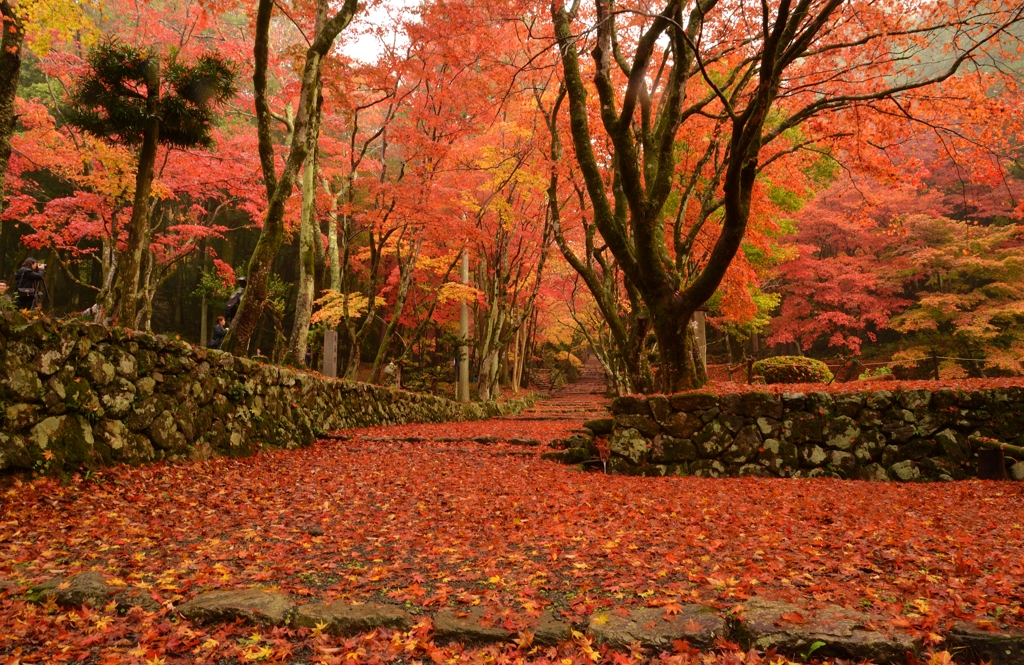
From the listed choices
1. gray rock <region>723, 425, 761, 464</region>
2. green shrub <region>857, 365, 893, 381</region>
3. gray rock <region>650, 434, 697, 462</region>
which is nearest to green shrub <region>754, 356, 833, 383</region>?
green shrub <region>857, 365, 893, 381</region>

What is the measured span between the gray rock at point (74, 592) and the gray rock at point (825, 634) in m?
3.05

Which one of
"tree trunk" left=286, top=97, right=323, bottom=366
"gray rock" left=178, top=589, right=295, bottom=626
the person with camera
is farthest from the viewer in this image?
"tree trunk" left=286, top=97, right=323, bottom=366

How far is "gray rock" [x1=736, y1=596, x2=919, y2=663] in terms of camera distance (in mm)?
2188

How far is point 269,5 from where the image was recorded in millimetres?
7508

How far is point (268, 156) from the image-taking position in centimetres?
797

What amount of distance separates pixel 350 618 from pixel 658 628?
56.4 inches

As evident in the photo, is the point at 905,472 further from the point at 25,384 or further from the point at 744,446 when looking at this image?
the point at 25,384

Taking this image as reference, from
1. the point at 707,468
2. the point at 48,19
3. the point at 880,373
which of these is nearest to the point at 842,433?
the point at 707,468

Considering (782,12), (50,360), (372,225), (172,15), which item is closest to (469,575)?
(50,360)

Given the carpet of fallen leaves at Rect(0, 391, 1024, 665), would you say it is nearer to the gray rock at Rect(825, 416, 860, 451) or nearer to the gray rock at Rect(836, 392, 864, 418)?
the gray rock at Rect(825, 416, 860, 451)

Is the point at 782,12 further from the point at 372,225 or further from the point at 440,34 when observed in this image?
the point at 372,225

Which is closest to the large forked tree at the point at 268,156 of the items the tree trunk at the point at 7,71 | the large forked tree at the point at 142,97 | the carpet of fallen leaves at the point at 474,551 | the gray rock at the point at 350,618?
the large forked tree at the point at 142,97

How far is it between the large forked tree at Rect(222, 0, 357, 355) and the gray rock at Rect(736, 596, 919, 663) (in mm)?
6667

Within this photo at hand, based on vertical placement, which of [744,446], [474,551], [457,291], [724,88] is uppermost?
[724,88]
